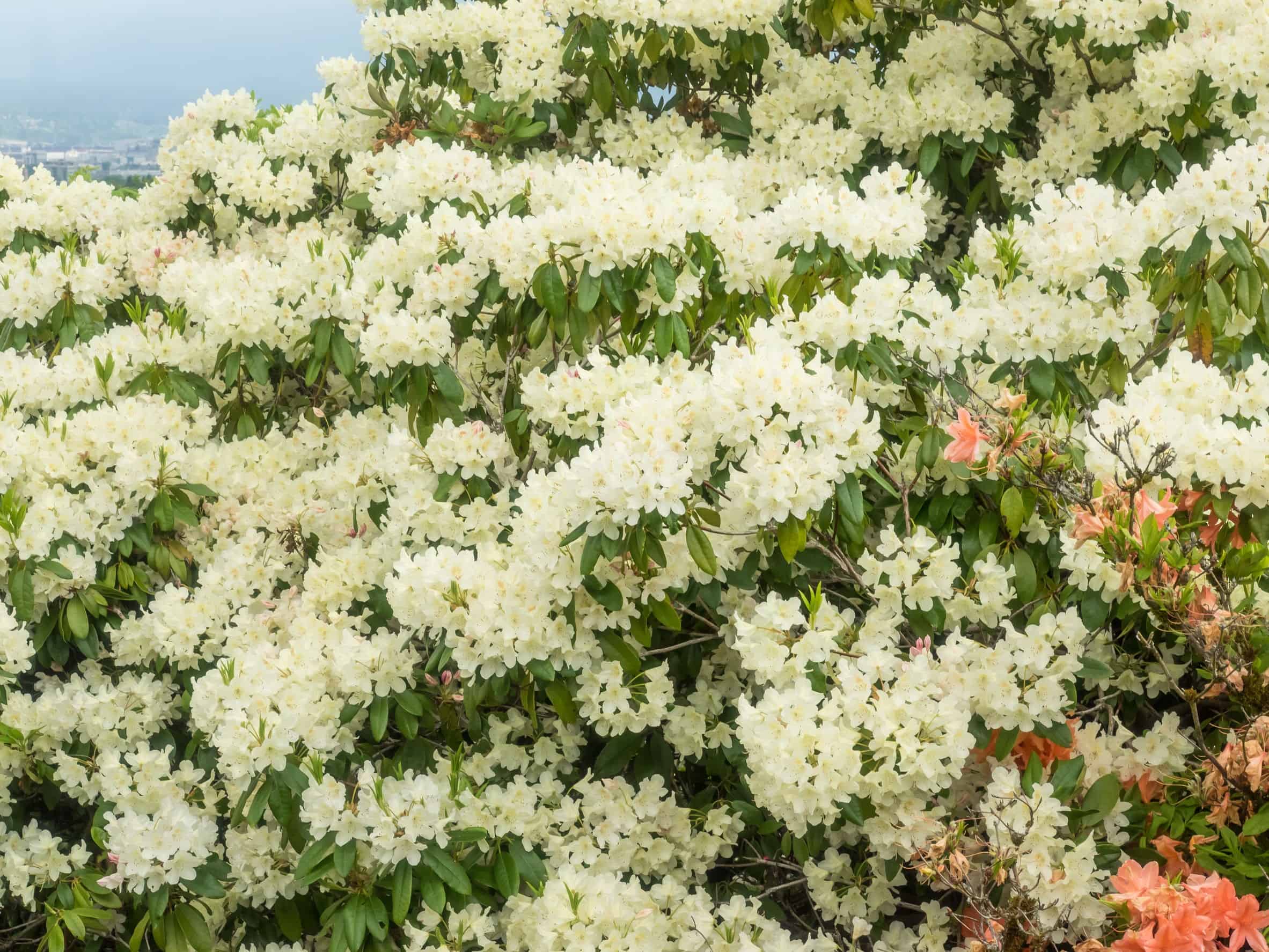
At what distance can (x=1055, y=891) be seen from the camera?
2570 millimetres

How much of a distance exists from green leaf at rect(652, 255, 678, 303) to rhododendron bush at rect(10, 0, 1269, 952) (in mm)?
13

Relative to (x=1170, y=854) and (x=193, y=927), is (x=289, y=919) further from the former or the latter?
(x=1170, y=854)

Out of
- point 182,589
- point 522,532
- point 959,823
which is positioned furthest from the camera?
point 182,589

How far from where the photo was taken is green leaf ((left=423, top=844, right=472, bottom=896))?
2744 millimetres

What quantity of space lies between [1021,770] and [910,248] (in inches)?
55.3

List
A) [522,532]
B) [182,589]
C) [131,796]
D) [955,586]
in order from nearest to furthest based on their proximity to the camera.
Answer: [522,532] → [955,586] → [131,796] → [182,589]

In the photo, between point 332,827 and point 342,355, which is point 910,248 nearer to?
point 342,355

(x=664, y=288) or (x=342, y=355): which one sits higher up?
(x=664, y=288)

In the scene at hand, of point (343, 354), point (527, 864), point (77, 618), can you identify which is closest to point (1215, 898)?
point (527, 864)

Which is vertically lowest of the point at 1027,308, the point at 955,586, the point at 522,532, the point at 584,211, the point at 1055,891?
the point at 1055,891

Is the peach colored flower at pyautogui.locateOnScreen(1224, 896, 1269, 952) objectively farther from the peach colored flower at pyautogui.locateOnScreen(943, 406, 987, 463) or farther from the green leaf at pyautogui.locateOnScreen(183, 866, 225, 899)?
the green leaf at pyautogui.locateOnScreen(183, 866, 225, 899)

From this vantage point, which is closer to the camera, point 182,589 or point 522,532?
point 522,532

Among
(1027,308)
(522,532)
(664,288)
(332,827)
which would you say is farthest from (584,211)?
(332,827)

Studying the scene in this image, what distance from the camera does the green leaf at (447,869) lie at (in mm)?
2744
